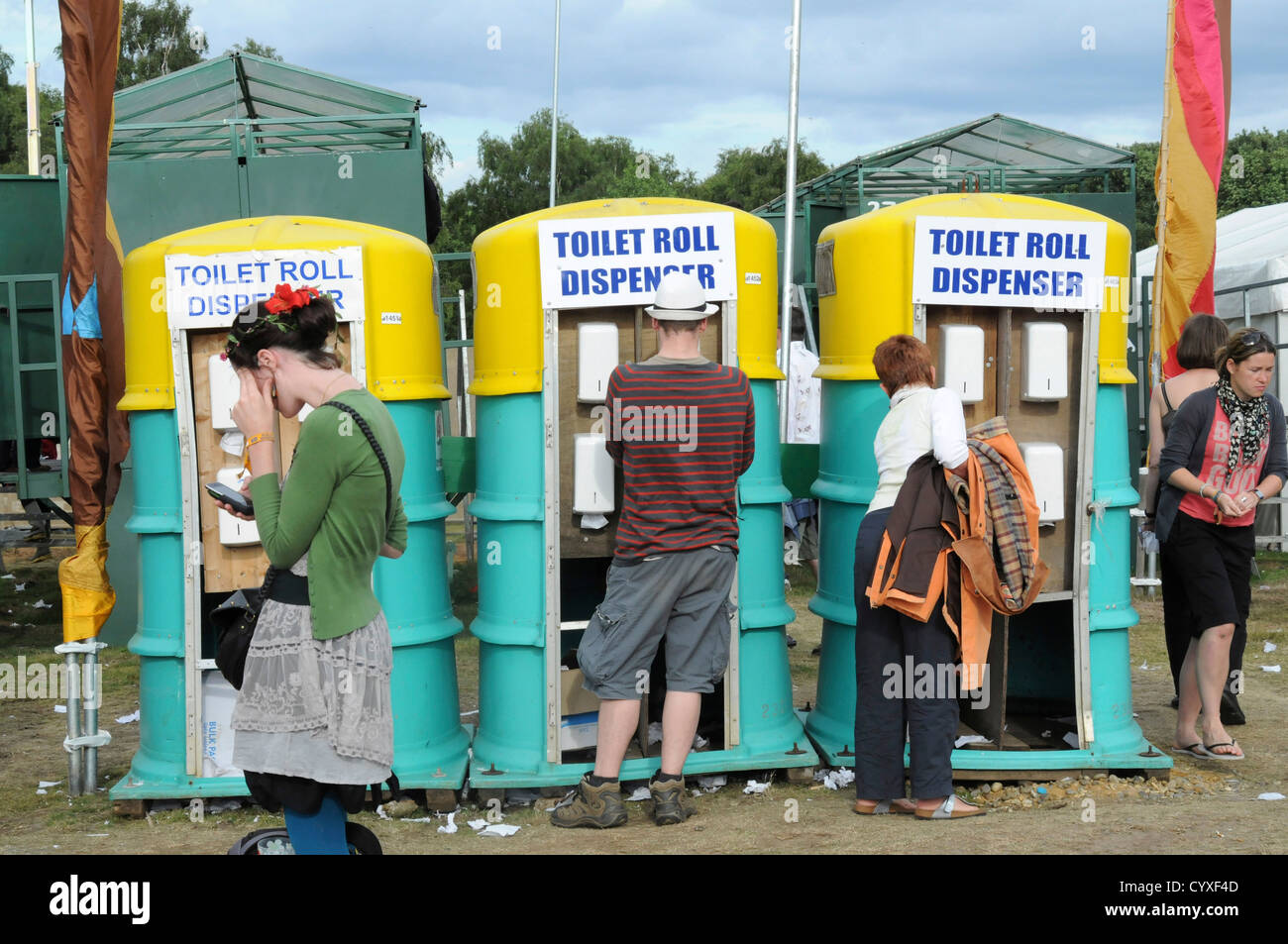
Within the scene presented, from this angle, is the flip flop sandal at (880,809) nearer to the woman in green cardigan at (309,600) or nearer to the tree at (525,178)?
the woman in green cardigan at (309,600)

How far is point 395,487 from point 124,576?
20.8 ft

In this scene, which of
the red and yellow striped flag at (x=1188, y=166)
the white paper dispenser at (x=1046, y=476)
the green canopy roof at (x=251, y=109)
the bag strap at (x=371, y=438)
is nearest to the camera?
the bag strap at (x=371, y=438)

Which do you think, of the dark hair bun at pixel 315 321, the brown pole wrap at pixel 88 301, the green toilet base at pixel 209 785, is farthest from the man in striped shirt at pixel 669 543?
the brown pole wrap at pixel 88 301

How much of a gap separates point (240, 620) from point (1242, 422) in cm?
432

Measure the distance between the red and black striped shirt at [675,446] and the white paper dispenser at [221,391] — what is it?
1.50m

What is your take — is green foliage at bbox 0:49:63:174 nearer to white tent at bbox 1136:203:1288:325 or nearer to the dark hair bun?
white tent at bbox 1136:203:1288:325

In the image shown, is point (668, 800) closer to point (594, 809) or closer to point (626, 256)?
point (594, 809)

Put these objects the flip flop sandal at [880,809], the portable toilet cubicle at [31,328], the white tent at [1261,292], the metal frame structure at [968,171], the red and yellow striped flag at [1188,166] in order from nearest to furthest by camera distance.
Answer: the flip flop sandal at [880,809], the portable toilet cubicle at [31,328], the red and yellow striped flag at [1188,166], the white tent at [1261,292], the metal frame structure at [968,171]

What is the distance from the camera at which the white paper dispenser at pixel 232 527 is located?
484 centimetres

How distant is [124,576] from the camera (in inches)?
339

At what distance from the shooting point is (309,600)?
9.83 ft

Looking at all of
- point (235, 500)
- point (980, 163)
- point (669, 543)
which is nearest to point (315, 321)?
point (235, 500)

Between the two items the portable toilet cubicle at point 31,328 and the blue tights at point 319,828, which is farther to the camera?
the portable toilet cubicle at point 31,328

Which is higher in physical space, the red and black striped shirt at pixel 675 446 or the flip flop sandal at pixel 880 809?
the red and black striped shirt at pixel 675 446
